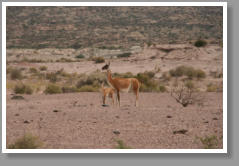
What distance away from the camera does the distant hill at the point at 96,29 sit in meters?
45.9

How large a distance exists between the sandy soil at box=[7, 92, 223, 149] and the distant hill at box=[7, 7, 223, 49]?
25811mm

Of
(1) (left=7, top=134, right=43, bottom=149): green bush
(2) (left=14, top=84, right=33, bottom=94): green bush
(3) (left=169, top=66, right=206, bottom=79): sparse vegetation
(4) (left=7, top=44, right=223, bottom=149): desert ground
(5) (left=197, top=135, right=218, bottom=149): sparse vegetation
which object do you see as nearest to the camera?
(1) (left=7, top=134, right=43, bottom=149): green bush

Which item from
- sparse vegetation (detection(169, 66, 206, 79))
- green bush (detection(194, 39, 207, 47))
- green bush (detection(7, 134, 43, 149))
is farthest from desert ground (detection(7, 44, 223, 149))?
green bush (detection(194, 39, 207, 47))

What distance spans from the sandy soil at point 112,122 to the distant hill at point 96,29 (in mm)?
25811

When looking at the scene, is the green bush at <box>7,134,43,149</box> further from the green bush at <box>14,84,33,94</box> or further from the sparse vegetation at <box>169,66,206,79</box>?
the sparse vegetation at <box>169,66,206,79</box>

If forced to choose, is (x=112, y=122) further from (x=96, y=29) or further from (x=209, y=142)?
(x=96, y=29)

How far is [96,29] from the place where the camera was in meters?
52.4

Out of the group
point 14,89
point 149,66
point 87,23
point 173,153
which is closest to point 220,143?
point 173,153

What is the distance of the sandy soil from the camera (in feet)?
38.9

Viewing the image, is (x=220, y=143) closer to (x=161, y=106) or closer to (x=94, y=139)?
(x=94, y=139)

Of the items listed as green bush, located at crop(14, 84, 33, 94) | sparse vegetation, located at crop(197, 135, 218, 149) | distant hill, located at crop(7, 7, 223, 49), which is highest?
distant hill, located at crop(7, 7, 223, 49)

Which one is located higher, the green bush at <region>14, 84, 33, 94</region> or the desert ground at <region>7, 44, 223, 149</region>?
the green bush at <region>14, 84, 33, 94</region>

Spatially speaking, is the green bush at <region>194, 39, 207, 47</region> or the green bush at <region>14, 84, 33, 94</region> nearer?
the green bush at <region>14, 84, 33, 94</region>

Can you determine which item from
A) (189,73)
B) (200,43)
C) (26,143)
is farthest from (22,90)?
(200,43)
